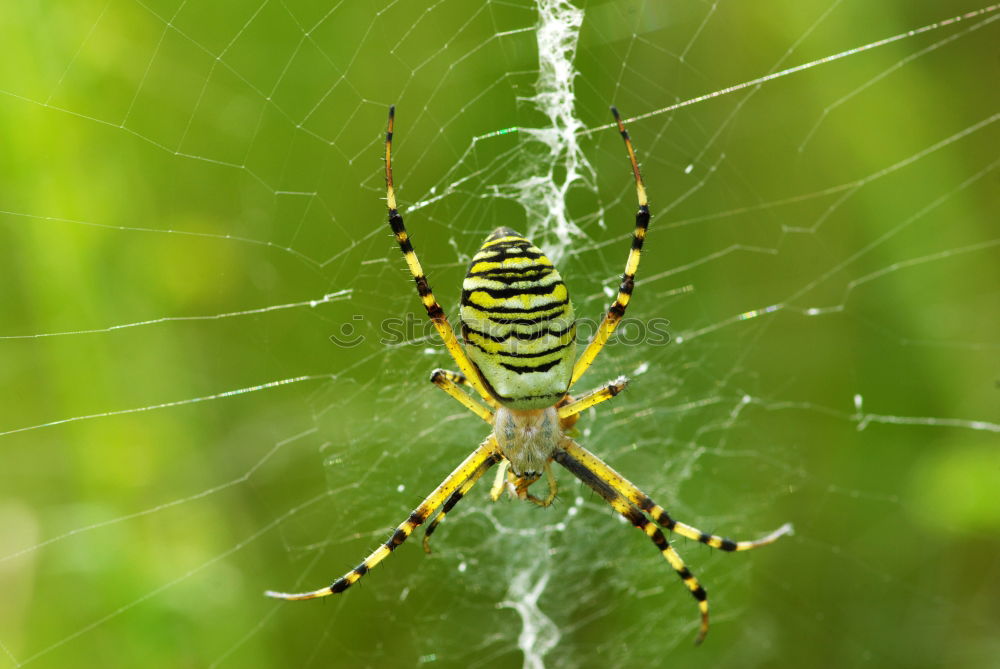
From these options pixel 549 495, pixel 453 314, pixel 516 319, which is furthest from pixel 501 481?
pixel 516 319

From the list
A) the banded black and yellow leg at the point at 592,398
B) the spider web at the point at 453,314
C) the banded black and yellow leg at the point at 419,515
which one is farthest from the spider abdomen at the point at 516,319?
the spider web at the point at 453,314

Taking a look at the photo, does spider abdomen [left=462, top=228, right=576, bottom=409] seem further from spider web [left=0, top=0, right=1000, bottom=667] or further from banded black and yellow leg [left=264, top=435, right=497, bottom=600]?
spider web [left=0, top=0, right=1000, bottom=667]

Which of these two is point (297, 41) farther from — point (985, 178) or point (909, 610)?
point (909, 610)

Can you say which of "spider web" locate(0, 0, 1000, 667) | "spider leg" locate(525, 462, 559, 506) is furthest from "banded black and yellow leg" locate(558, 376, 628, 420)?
"spider web" locate(0, 0, 1000, 667)

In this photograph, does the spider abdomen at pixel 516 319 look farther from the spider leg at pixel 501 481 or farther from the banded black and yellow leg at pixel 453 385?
the spider leg at pixel 501 481

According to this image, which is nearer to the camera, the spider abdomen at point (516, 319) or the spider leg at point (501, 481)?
the spider abdomen at point (516, 319)

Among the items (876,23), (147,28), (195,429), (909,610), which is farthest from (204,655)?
(876,23)
